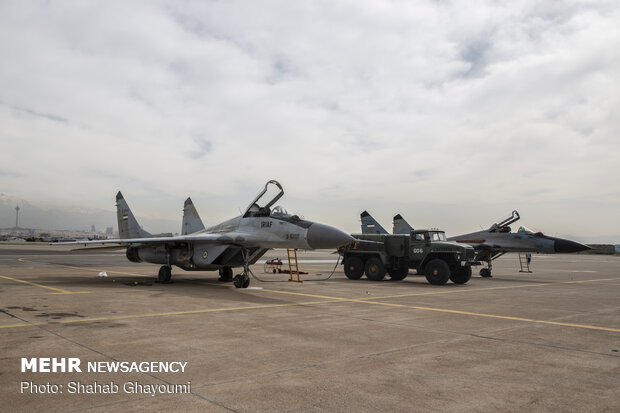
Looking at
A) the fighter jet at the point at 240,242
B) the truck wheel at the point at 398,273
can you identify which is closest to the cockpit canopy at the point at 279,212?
the fighter jet at the point at 240,242

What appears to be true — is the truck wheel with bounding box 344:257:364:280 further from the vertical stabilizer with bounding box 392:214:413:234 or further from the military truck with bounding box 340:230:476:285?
the vertical stabilizer with bounding box 392:214:413:234

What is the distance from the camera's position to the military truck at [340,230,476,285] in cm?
1777

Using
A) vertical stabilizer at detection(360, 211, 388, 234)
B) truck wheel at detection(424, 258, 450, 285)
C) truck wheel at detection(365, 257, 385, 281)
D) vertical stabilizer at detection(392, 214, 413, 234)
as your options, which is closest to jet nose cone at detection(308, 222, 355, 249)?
truck wheel at detection(424, 258, 450, 285)

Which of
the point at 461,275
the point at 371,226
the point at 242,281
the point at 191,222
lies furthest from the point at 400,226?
the point at 242,281

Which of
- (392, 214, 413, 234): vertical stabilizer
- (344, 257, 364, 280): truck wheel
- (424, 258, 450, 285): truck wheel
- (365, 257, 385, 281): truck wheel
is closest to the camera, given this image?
(424, 258, 450, 285): truck wheel

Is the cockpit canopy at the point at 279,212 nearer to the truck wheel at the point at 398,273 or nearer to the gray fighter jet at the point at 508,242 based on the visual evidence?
the truck wheel at the point at 398,273

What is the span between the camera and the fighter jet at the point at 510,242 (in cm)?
2314

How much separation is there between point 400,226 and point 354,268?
867 centimetres

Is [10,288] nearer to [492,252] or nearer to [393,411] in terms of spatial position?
[393,411]

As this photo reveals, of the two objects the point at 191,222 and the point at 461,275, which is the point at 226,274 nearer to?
the point at 191,222

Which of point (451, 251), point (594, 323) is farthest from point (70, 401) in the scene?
point (451, 251)

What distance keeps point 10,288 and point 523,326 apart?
14130mm

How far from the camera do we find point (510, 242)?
78.2ft

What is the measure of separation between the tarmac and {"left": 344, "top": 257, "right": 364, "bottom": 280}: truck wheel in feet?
29.2
